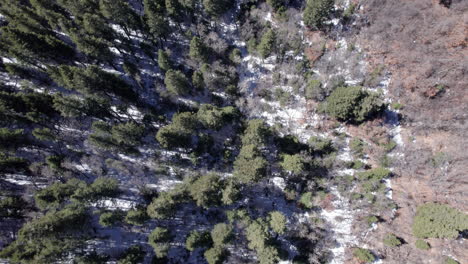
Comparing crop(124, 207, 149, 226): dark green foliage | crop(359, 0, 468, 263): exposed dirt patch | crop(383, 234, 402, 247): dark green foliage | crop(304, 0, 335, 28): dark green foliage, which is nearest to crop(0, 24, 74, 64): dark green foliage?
crop(124, 207, 149, 226): dark green foliage

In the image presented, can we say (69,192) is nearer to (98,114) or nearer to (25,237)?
(25,237)

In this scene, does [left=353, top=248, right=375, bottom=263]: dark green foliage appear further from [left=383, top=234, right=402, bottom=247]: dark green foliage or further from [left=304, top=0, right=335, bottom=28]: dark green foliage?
[left=304, top=0, right=335, bottom=28]: dark green foliage

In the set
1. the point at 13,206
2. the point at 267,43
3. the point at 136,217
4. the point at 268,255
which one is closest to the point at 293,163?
the point at 268,255

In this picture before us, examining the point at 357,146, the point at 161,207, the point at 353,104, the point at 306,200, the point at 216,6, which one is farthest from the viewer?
the point at 216,6

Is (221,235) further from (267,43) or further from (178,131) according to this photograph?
(267,43)

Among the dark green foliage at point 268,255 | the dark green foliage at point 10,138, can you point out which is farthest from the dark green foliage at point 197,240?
the dark green foliage at point 10,138

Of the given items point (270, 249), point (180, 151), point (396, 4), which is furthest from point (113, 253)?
point (396, 4)
